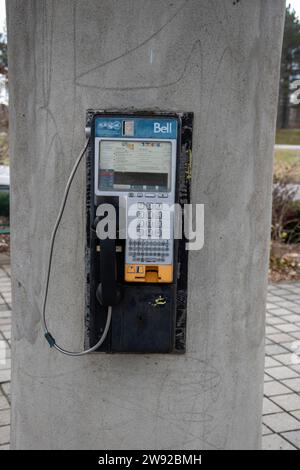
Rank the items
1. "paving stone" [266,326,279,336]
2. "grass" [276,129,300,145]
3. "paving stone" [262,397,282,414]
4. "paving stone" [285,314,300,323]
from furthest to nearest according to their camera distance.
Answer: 1. "grass" [276,129,300,145]
2. "paving stone" [285,314,300,323]
3. "paving stone" [266,326,279,336]
4. "paving stone" [262,397,282,414]

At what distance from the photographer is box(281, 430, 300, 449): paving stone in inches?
127

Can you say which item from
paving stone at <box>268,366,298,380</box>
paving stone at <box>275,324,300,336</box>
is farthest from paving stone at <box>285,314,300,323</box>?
paving stone at <box>268,366,298,380</box>

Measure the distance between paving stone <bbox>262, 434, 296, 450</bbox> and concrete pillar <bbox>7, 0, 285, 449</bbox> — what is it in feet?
2.94

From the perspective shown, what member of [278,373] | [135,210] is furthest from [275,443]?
[135,210]

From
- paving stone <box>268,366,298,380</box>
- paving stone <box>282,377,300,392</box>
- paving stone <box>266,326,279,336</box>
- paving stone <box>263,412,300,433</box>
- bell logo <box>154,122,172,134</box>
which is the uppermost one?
bell logo <box>154,122,172,134</box>

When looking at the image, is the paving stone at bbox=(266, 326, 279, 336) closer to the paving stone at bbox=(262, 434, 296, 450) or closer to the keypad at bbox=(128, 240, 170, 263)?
the paving stone at bbox=(262, 434, 296, 450)

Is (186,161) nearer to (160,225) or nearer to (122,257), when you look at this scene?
(160,225)

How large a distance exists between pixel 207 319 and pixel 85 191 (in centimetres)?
69

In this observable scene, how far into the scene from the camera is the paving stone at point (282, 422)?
3408 mm

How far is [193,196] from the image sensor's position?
2.17 m

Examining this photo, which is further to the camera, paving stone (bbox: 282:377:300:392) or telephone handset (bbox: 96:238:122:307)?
paving stone (bbox: 282:377:300:392)

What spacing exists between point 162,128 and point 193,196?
0.92 feet

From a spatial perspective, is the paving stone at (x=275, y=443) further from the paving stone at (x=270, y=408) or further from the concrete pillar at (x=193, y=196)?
the concrete pillar at (x=193, y=196)

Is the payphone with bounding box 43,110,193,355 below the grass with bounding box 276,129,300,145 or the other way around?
below
